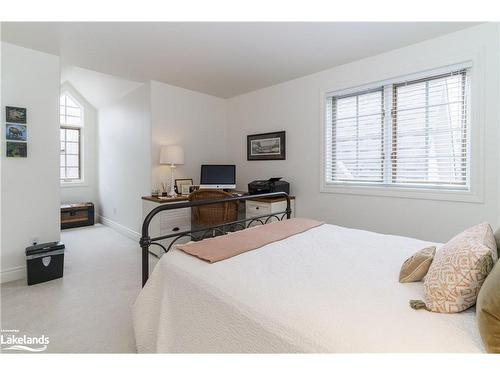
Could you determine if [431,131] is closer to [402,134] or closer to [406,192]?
[402,134]

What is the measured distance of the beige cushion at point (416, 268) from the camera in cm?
114

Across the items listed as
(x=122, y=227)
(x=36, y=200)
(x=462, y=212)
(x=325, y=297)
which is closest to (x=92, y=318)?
(x=36, y=200)

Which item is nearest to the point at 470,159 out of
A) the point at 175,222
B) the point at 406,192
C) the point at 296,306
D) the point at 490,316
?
the point at 406,192

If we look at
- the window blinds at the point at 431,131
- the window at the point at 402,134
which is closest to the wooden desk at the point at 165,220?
the window at the point at 402,134

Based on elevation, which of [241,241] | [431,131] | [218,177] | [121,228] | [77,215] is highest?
[431,131]

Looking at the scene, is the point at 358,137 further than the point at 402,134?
Yes

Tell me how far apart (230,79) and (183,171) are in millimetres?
1513

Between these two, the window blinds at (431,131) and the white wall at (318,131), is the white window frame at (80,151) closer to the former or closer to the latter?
the white wall at (318,131)

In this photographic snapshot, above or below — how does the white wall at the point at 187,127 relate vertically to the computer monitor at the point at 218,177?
above

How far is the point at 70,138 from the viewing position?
16.9ft

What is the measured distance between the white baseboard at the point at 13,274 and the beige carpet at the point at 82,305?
0.08 meters

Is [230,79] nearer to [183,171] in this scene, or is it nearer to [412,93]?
[183,171]

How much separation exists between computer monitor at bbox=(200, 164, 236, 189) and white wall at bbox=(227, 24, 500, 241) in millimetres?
462

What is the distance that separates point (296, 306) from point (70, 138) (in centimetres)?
580
